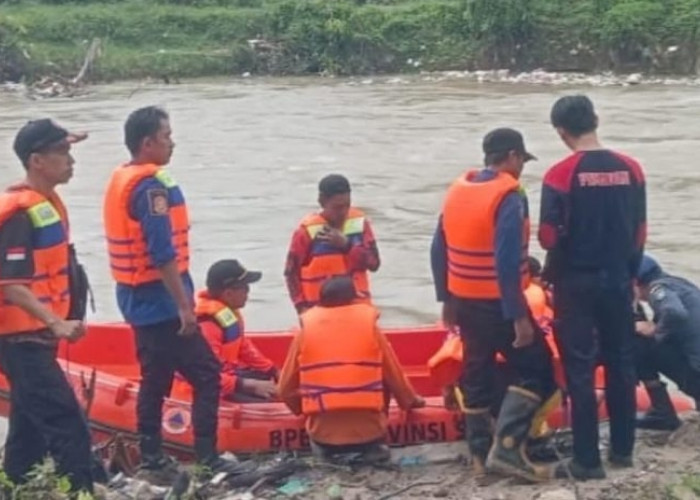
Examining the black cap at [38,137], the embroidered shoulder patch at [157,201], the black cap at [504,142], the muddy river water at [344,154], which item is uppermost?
the black cap at [38,137]

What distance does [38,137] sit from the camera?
507 cm

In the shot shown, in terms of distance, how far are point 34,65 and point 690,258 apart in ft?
74.2

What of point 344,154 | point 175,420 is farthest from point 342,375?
point 344,154

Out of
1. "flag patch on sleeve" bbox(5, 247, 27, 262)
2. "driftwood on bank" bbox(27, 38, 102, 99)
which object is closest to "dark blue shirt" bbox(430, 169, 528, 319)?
"flag patch on sleeve" bbox(5, 247, 27, 262)

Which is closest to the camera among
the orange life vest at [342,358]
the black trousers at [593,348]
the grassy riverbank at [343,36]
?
the black trousers at [593,348]

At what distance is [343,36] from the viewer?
34312 mm

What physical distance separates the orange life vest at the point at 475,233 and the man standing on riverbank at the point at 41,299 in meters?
1.37

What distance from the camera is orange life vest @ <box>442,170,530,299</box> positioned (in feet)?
17.8

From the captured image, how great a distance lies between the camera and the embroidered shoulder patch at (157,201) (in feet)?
18.0

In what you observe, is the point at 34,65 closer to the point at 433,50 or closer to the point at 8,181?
the point at 433,50

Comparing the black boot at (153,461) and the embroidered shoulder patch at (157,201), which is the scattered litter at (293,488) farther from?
the embroidered shoulder patch at (157,201)

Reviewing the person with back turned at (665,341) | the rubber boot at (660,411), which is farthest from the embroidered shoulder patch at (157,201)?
the rubber boot at (660,411)

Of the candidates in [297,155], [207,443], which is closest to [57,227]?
[207,443]

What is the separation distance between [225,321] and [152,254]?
962 mm
